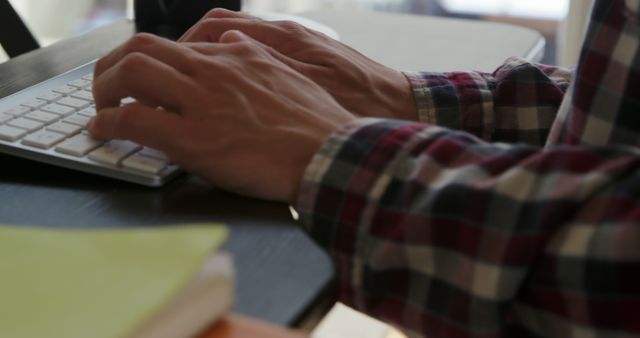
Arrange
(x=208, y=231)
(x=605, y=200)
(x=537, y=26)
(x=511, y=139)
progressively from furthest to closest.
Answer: (x=537, y=26) < (x=511, y=139) < (x=605, y=200) < (x=208, y=231)

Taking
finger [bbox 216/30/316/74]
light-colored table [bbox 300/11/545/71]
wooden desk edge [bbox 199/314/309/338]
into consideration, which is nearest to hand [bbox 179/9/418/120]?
finger [bbox 216/30/316/74]

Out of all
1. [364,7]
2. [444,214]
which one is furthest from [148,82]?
[364,7]

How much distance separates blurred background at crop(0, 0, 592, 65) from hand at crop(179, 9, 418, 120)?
1.43 metres

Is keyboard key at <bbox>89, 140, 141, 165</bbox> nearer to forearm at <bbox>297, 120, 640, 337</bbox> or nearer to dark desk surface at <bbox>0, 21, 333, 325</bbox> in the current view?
dark desk surface at <bbox>0, 21, 333, 325</bbox>

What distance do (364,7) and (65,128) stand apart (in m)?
1.72

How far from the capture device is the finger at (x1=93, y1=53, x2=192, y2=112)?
1.75 ft

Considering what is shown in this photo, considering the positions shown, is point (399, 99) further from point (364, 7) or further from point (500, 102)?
point (364, 7)

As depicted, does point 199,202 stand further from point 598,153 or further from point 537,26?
point 537,26

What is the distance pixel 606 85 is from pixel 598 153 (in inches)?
4.0

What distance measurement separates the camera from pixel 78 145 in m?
Result: 0.56

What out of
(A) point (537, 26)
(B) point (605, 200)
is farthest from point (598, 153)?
(A) point (537, 26)

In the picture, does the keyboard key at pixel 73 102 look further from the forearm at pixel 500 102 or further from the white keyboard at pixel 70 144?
the forearm at pixel 500 102

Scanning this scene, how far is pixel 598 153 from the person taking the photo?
0.47 metres

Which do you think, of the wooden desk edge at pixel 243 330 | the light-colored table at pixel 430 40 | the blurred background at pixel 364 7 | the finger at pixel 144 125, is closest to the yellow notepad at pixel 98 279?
the wooden desk edge at pixel 243 330
